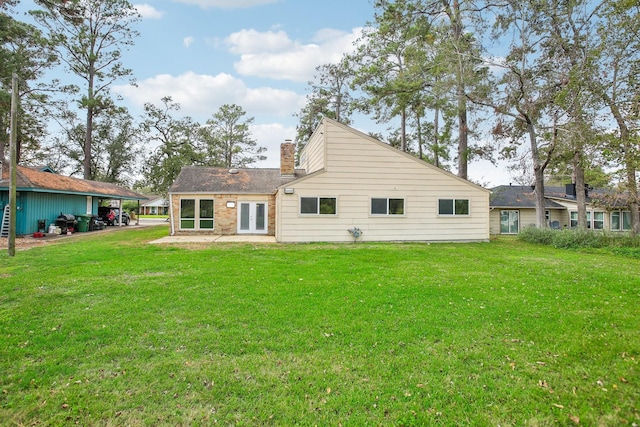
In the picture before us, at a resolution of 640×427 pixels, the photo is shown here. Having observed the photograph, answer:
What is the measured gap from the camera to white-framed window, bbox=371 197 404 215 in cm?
1380

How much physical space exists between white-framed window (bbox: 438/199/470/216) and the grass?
7607 mm

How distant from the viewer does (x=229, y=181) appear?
57.5 feet

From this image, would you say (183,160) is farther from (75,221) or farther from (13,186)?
(13,186)

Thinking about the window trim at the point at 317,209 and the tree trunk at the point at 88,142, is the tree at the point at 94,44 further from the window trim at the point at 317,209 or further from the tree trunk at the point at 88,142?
the window trim at the point at 317,209

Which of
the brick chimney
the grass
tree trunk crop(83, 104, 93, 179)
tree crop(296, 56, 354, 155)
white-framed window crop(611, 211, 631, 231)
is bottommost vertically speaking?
the grass

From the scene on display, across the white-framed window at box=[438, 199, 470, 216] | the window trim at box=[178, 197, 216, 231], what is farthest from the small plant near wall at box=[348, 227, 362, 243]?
the window trim at box=[178, 197, 216, 231]

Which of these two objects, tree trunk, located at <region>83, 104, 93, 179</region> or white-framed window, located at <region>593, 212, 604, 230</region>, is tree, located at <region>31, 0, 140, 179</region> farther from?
white-framed window, located at <region>593, 212, 604, 230</region>

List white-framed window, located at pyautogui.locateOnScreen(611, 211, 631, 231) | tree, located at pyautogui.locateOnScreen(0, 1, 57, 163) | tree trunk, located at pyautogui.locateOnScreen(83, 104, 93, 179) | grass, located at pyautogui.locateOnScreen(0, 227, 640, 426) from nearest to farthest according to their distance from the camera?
grass, located at pyautogui.locateOnScreen(0, 227, 640, 426) < tree, located at pyautogui.locateOnScreen(0, 1, 57, 163) < white-framed window, located at pyautogui.locateOnScreen(611, 211, 631, 231) < tree trunk, located at pyautogui.locateOnScreen(83, 104, 93, 179)

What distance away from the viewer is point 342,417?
2.41 meters

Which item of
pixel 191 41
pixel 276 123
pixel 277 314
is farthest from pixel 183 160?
pixel 277 314

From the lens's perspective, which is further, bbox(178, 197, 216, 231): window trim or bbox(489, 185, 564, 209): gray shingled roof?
bbox(489, 185, 564, 209): gray shingled roof

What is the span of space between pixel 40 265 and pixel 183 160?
22.8 metres

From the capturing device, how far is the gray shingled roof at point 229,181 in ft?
54.2

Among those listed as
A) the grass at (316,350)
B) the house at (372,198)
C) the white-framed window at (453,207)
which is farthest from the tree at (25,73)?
the white-framed window at (453,207)
